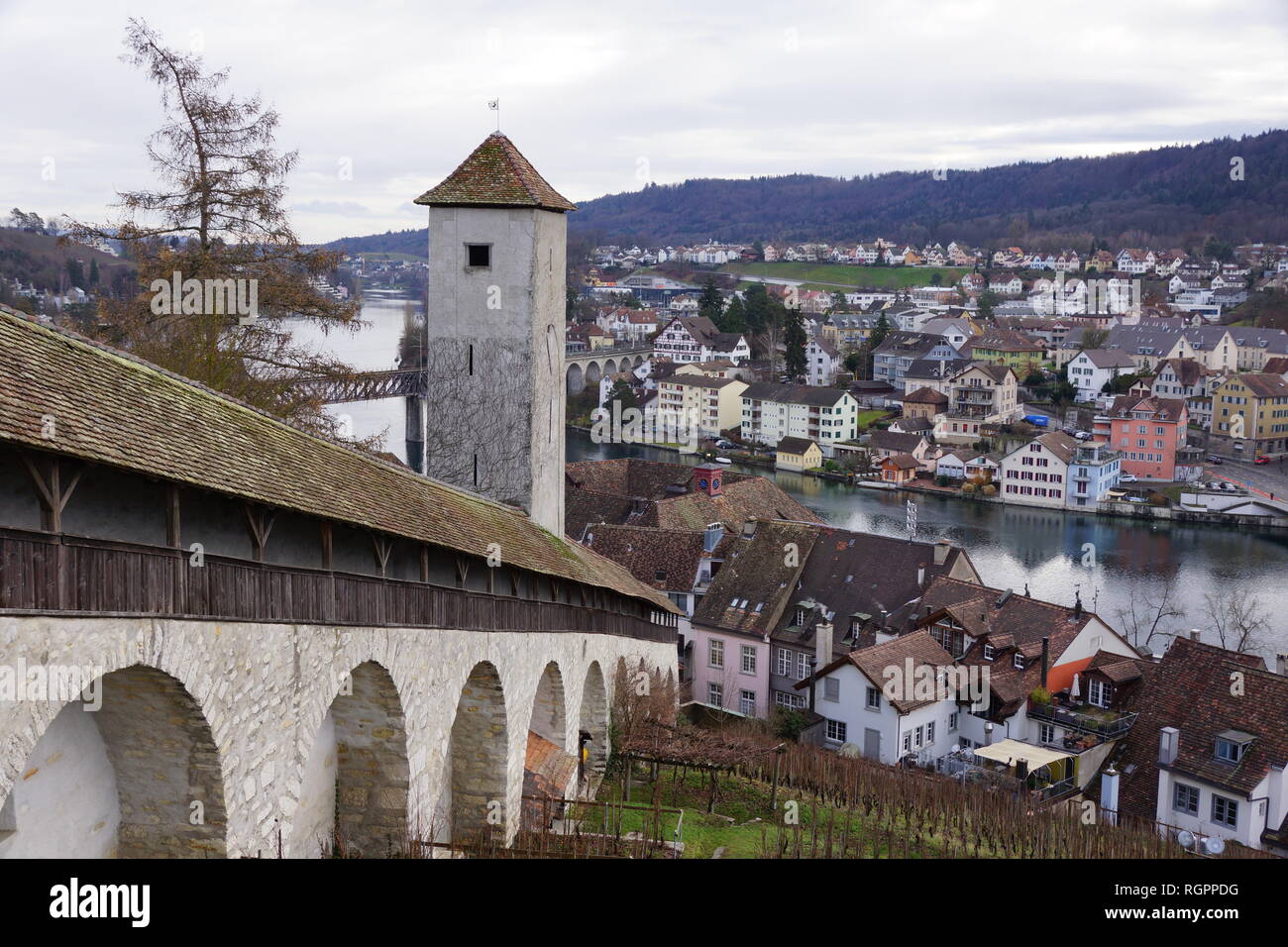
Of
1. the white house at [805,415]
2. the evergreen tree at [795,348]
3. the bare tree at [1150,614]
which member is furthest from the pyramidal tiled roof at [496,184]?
the evergreen tree at [795,348]

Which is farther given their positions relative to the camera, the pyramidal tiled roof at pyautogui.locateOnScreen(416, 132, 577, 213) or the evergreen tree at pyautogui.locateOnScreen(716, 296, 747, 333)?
the evergreen tree at pyautogui.locateOnScreen(716, 296, 747, 333)

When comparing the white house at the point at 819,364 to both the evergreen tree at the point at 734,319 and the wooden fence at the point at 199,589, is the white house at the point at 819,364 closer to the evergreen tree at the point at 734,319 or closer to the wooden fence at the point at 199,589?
the evergreen tree at the point at 734,319

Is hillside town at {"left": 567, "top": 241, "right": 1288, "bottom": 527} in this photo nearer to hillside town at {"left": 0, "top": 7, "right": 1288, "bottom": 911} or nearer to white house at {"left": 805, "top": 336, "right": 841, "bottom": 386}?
white house at {"left": 805, "top": 336, "right": 841, "bottom": 386}

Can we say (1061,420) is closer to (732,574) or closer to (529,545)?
(732,574)

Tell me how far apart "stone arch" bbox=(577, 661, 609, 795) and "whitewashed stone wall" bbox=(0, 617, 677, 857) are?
11.9ft

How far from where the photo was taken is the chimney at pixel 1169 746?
18.3 meters

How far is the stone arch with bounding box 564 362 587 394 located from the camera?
8156 cm

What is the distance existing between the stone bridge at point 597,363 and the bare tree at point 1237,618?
48401 mm

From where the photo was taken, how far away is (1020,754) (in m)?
19.5

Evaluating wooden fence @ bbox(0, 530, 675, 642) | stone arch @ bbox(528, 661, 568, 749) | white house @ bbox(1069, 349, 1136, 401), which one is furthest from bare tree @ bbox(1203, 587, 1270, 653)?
white house @ bbox(1069, 349, 1136, 401)

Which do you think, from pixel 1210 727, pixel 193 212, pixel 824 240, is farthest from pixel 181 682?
pixel 824 240

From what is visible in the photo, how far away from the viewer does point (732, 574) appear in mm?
28250

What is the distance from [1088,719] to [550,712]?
11037 mm

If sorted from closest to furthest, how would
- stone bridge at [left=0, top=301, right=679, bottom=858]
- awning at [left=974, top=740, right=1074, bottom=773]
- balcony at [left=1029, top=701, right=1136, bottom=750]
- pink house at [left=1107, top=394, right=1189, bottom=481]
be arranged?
stone bridge at [left=0, top=301, right=679, bottom=858]
awning at [left=974, top=740, right=1074, bottom=773]
balcony at [left=1029, top=701, right=1136, bottom=750]
pink house at [left=1107, top=394, right=1189, bottom=481]
